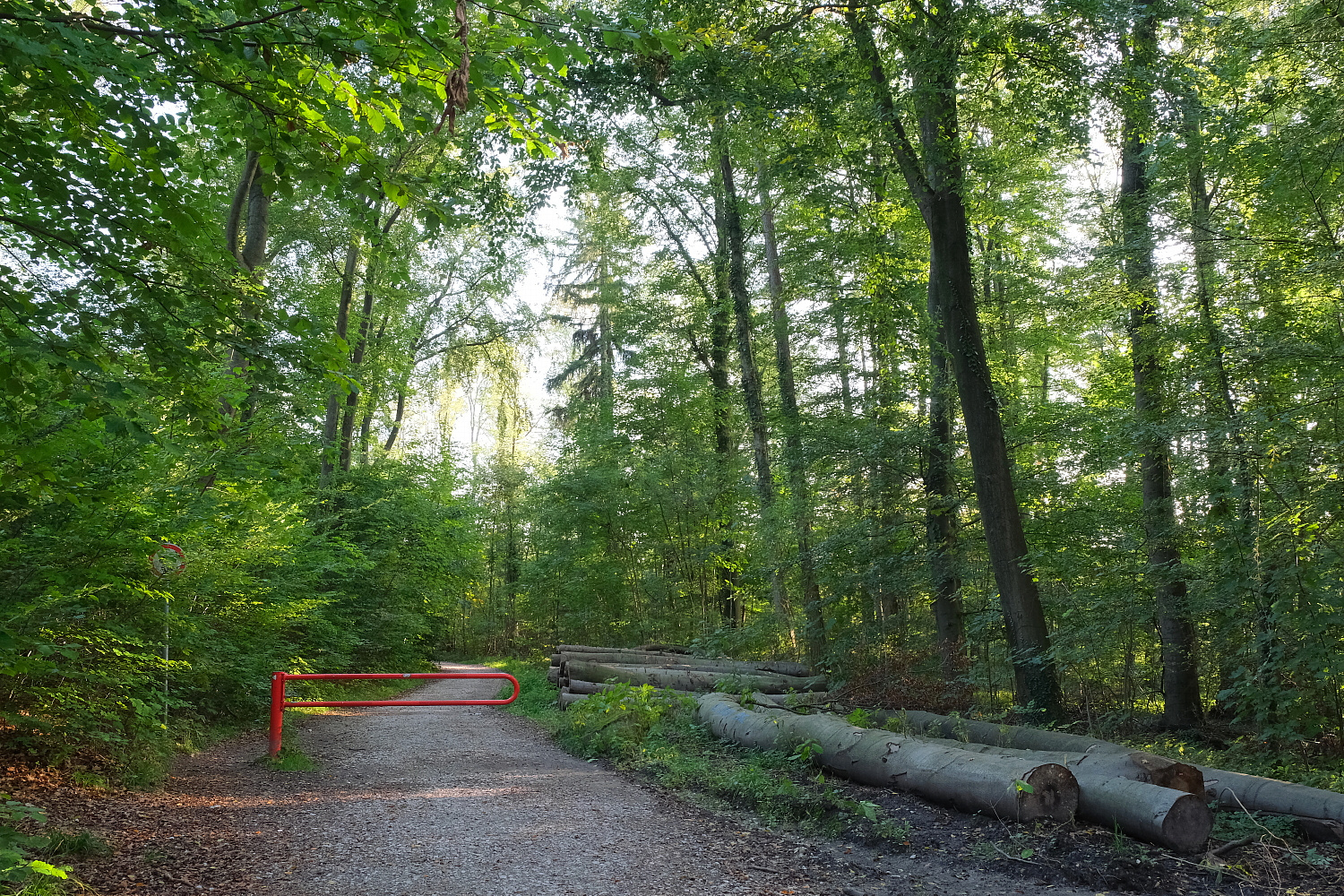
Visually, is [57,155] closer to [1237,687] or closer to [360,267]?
[1237,687]

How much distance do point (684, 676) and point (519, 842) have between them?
741cm

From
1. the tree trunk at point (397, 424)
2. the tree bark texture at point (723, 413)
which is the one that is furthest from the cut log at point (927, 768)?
the tree trunk at point (397, 424)

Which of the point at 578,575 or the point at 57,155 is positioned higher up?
the point at 57,155

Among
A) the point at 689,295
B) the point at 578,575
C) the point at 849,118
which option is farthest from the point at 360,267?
the point at 849,118

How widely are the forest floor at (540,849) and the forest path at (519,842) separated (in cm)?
2

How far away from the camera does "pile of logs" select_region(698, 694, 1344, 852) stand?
16.1ft

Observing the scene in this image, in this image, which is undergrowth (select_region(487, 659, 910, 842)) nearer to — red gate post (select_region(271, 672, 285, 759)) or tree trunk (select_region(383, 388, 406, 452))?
red gate post (select_region(271, 672, 285, 759))

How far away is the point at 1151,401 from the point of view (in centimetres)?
906

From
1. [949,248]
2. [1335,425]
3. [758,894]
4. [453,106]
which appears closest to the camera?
[453,106]

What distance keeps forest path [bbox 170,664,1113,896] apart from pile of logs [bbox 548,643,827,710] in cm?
423

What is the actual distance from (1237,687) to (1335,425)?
2.47 meters

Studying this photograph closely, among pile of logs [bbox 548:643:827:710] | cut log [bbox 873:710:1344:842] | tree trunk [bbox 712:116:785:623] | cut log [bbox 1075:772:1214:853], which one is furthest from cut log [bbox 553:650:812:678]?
cut log [bbox 1075:772:1214:853]

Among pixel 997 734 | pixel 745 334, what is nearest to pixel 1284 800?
pixel 997 734

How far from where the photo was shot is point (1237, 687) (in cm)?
704
